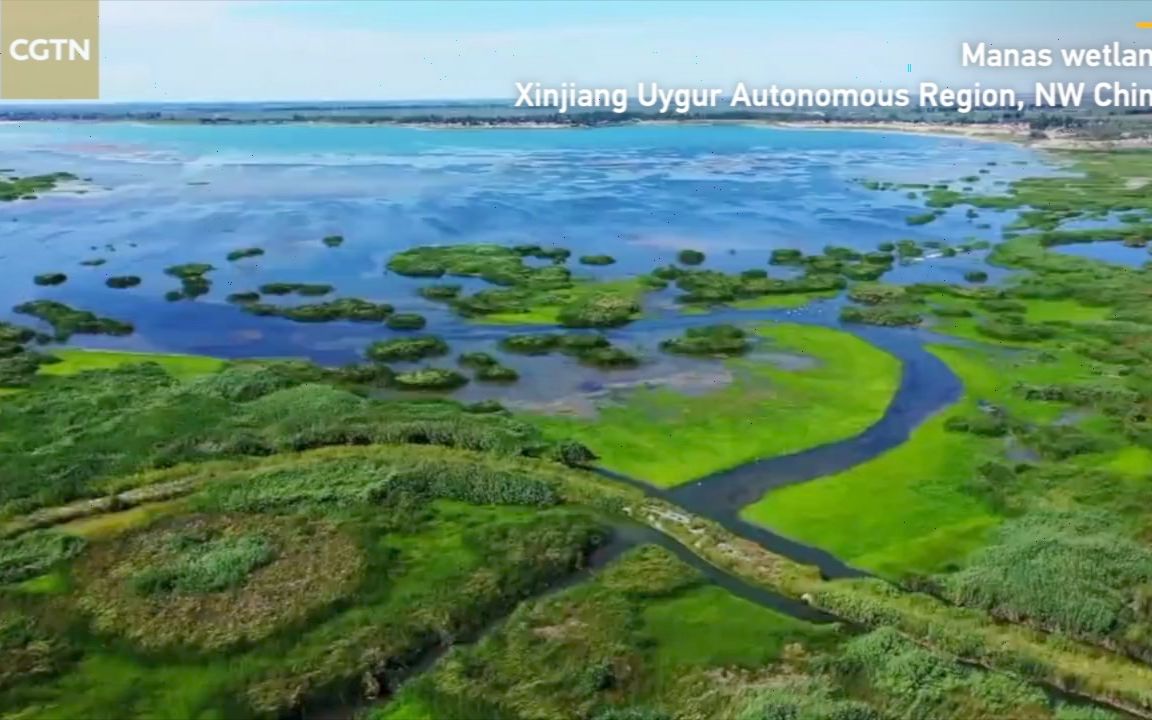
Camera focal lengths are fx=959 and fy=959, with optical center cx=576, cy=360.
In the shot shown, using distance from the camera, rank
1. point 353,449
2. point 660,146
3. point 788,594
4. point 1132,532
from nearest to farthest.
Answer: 1. point 788,594
2. point 1132,532
3. point 353,449
4. point 660,146

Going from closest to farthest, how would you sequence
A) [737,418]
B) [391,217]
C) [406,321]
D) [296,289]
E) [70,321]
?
1. [737,418]
2. [70,321]
3. [406,321]
4. [296,289]
5. [391,217]

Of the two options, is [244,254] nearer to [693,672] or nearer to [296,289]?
[296,289]

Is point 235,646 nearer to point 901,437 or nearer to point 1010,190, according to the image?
point 901,437

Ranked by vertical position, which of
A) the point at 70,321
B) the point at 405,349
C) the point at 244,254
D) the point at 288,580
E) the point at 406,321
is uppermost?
the point at 244,254

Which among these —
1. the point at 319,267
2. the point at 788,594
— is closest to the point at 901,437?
the point at 788,594

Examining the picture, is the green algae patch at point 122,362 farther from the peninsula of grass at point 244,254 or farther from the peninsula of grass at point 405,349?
the peninsula of grass at point 244,254

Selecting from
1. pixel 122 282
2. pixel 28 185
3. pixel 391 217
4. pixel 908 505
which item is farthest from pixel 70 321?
pixel 28 185

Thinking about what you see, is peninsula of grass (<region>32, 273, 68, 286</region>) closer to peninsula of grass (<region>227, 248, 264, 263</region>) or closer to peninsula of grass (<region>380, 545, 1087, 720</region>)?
peninsula of grass (<region>227, 248, 264, 263</region>)
